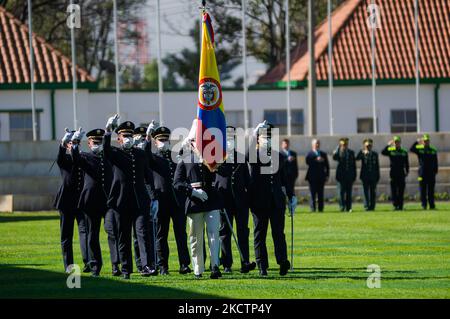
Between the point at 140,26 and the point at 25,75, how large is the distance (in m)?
20.5

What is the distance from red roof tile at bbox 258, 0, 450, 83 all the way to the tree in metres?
12.2

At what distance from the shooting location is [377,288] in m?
15.9

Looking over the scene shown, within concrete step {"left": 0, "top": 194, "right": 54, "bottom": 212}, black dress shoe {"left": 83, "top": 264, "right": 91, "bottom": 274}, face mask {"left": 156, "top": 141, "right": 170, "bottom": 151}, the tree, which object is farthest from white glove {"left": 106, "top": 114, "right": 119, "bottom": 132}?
the tree

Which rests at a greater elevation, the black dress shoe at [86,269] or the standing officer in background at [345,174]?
the standing officer in background at [345,174]

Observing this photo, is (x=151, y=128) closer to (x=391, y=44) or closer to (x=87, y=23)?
(x=391, y=44)

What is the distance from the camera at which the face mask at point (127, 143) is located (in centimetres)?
1806

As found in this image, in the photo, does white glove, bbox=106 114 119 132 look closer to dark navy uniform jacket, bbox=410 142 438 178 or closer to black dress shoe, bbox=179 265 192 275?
black dress shoe, bbox=179 265 192 275

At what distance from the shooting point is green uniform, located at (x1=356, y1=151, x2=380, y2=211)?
33.8 m

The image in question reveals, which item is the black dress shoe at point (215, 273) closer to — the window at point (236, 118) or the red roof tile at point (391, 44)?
the window at point (236, 118)

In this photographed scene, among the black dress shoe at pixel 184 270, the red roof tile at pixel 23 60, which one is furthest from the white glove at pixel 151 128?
the red roof tile at pixel 23 60

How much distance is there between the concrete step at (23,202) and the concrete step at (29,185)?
973 mm

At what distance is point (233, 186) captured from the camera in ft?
62.9
